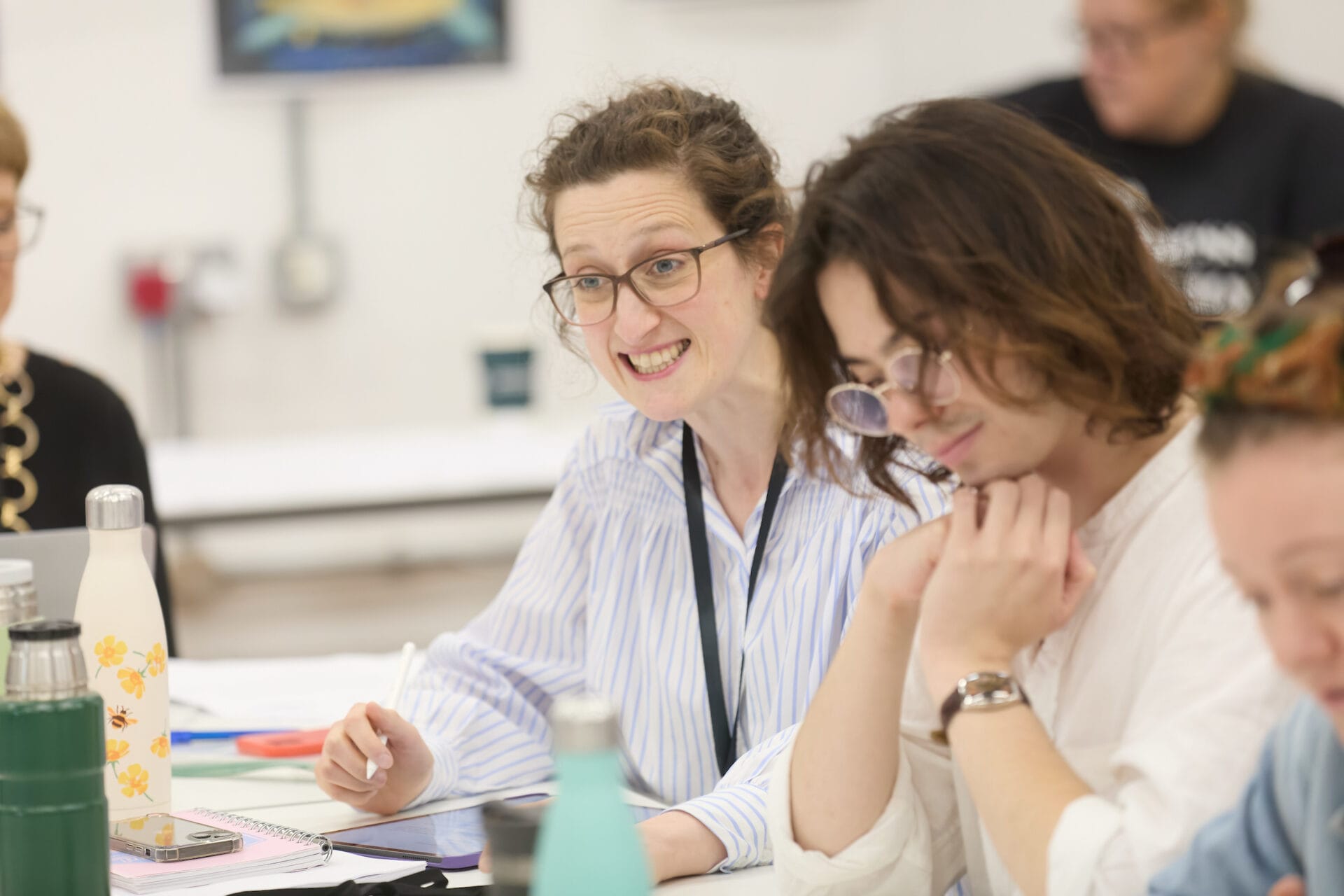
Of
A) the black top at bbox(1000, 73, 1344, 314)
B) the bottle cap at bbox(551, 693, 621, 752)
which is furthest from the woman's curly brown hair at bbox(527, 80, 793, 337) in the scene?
the black top at bbox(1000, 73, 1344, 314)

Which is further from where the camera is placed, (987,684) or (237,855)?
(237,855)

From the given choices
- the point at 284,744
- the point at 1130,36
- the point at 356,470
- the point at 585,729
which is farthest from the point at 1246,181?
the point at 585,729

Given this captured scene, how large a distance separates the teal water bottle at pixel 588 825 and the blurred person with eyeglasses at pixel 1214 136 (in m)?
2.55

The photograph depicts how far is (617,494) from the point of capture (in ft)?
6.17

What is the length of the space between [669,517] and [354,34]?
2967 mm

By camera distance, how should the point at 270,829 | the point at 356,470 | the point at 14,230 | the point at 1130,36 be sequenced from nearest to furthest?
1. the point at 270,829
2. the point at 14,230
3. the point at 1130,36
4. the point at 356,470

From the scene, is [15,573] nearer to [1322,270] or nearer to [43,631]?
[43,631]

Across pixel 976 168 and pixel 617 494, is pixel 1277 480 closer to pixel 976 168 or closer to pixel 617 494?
pixel 976 168

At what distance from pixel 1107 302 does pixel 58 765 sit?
0.82 m

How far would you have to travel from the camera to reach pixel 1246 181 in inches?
125

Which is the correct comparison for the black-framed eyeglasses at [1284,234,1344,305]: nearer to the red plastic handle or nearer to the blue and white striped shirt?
the blue and white striped shirt

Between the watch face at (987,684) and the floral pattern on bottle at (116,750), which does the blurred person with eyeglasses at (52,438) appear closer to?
the floral pattern on bottle at (116,750)

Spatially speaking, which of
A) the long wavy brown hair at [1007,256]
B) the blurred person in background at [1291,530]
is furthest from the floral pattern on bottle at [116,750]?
the blurred person in background at [1291,530]

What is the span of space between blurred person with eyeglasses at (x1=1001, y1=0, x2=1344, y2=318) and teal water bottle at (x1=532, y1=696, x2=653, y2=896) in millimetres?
2547
